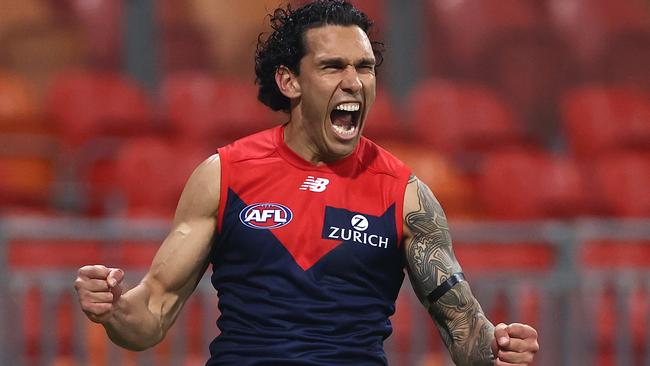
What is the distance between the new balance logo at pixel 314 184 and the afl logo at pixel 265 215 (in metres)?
0.11

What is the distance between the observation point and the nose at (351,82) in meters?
4.16

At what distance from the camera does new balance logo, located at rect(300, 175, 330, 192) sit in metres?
4.24

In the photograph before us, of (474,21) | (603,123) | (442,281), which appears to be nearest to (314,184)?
(442,281)

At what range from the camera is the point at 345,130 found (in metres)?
4.24

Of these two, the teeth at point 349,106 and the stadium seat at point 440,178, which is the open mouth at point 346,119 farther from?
the stadium seat at point 440,178

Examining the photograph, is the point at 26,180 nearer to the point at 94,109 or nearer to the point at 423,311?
the point at 94,109

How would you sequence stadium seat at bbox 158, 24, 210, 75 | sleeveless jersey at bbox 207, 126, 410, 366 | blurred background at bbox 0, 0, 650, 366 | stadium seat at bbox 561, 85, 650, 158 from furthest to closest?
stadium seat at bbox 158, 24, 210, 75 → stadium seat at bbox 561, 85, 650, 158 → blurred background at bbox 0, 0, 650, 366 → sleeveless jersey at bbox 207, 126, 410, 366

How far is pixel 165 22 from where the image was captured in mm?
12391

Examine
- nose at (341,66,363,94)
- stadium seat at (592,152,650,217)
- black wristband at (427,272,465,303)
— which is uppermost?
stadium seat at (592,152,650,217)

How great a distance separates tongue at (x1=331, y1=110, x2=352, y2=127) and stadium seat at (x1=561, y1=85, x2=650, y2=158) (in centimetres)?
666

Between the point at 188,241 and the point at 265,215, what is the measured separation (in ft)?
0.87

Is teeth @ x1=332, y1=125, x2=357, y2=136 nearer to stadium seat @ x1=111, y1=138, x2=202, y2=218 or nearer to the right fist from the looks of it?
the right fist

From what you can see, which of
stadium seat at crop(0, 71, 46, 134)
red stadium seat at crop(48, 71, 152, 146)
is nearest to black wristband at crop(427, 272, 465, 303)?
red stadium seat at crop(48, 71, 152, 146)

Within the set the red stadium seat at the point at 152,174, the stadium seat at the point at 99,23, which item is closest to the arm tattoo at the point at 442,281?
the red stadium seat at the point at 152,174
